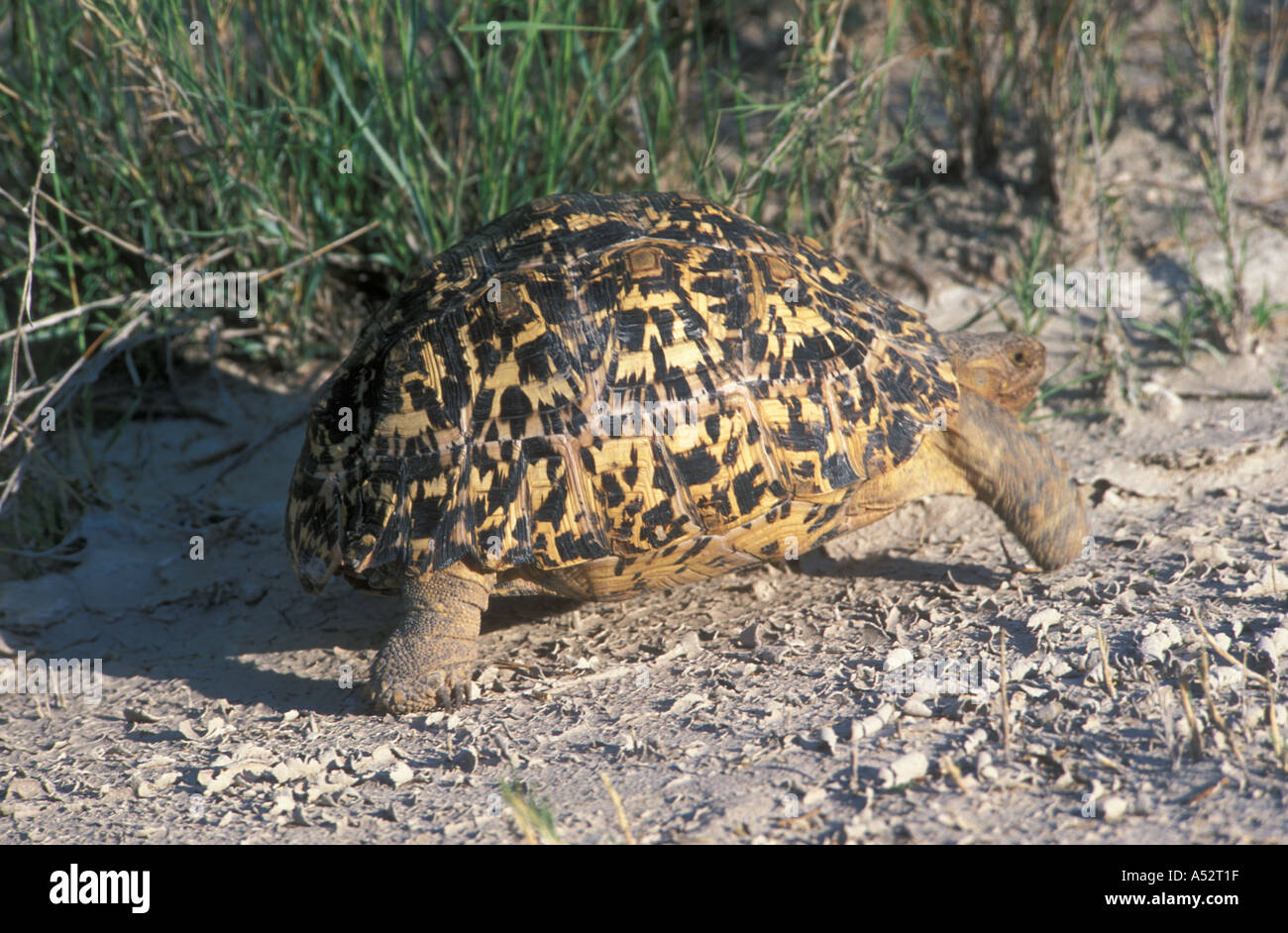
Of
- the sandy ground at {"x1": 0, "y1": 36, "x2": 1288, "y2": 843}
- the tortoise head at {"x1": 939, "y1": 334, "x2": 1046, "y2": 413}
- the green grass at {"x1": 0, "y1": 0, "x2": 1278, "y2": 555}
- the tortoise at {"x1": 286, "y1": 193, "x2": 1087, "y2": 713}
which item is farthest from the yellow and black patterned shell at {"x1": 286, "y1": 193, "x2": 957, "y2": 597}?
the green grass at {"x1": 0, "y1": 0, "x2": 1278, "y2": 555}

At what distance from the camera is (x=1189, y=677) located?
2.80m

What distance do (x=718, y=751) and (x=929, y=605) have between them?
118 centimetres

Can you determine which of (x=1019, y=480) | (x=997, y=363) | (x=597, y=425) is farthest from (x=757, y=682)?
(x=997, y=363)

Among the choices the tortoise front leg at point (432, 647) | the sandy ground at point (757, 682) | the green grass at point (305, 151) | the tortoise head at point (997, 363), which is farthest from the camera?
the green grass at point (305, 151)

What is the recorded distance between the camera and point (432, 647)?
11.1ft

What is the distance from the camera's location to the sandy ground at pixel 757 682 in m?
2.49

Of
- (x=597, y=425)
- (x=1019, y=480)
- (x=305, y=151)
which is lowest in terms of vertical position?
(x=1019, y=480)

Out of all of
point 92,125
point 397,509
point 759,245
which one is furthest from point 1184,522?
point 92,125

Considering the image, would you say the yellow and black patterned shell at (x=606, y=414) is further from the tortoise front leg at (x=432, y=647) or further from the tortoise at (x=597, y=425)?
the tortoise front leg at (x=432, y=647)

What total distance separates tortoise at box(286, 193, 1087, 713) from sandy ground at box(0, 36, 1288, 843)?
Result: 341 mm

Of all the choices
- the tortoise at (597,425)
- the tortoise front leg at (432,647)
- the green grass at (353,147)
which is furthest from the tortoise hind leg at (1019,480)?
the tortoise front leg at (432,647)

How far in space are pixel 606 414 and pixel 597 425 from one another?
46 millimetres

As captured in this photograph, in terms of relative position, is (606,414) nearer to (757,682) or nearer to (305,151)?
(757,682)

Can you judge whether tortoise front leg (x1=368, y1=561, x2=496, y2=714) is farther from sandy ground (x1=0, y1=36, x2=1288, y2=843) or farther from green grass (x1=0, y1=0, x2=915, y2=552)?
green grass (x1=0, y1=0, x2=915, y2=552)
